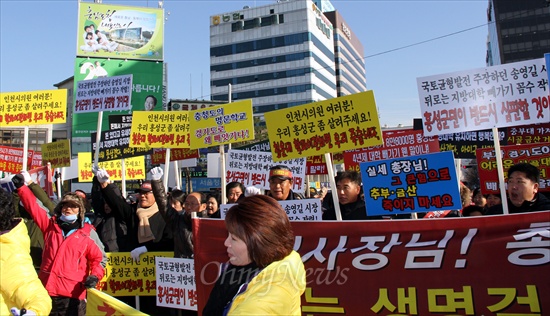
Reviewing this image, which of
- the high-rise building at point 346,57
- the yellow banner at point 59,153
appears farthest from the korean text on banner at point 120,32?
the high-rise building at point 346,57

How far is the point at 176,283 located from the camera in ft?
15.4

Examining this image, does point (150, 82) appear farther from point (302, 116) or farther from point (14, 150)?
point (302, 116)

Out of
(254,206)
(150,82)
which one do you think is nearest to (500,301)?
(254,206)

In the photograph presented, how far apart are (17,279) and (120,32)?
4009cm

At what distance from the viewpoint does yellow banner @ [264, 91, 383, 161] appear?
16.0ft

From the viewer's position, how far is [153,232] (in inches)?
204

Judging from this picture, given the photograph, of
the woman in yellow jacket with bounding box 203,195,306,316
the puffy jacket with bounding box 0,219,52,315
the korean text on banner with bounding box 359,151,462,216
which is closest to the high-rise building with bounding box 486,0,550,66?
the korean text on banner with bounding box 359,151,462,216

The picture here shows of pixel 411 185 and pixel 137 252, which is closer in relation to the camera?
pixel 411 185

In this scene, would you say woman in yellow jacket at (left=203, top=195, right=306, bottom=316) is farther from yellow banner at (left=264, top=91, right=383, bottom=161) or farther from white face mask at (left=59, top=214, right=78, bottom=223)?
yellow banner at (left=264, top=91, right=383, bottom=161)

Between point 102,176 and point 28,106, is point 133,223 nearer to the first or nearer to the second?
point 102,176

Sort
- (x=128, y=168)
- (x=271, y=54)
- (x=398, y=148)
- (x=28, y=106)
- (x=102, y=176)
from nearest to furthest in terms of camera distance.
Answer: (x=102, y=176)
(x=28, y=106)
(x=398, y=148)
(x=128, y=168)
(x=271, y=54)

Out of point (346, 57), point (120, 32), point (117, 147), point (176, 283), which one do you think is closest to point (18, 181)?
point (176, 283)

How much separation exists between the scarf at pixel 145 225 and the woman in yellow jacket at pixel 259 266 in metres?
3.51

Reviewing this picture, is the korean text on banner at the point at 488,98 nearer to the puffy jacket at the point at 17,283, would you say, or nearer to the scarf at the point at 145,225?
the scarf at the point at 145,225
